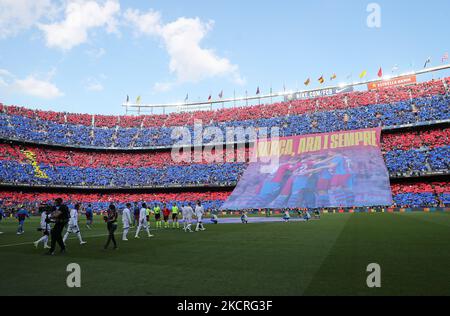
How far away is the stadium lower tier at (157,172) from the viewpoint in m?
46.6

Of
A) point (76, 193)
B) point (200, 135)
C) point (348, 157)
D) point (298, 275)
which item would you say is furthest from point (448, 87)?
point (76, 193)

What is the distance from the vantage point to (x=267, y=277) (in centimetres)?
812

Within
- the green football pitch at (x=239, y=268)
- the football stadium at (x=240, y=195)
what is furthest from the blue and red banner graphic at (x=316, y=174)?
the green football pitch at (x=239, y=268)

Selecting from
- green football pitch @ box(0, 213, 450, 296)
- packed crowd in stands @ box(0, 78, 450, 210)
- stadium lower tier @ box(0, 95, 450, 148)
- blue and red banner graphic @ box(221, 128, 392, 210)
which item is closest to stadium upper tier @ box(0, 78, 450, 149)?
stadium lower tier @ box(0, 95, 450, 148)

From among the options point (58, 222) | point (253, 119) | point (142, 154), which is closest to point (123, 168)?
point (142, 154)

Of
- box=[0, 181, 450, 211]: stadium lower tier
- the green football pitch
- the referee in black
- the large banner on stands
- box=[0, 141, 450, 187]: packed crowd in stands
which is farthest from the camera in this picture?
the large banner on stands

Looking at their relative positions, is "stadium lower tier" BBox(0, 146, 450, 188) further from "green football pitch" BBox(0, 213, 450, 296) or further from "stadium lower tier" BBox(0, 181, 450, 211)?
"green football pitch" BBox(0, 213, 450, 296)

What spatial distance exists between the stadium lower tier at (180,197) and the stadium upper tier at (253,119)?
10338 millimetres

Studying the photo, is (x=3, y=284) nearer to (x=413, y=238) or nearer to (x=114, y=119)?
(x=413, y=238)

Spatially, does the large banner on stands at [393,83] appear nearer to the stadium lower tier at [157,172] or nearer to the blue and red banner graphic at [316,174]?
the blue and red banner graphic at [316,174]

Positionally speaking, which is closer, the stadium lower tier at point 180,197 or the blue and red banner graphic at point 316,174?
the blue and red banner graphic at point 316,174

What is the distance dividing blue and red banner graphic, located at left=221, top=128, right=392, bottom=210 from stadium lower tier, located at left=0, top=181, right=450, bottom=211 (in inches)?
179

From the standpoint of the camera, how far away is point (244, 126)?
63438 millimetres

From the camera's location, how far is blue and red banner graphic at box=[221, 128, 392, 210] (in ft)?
142
